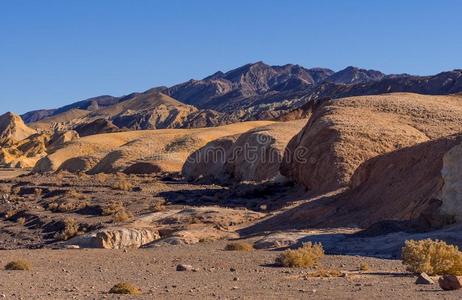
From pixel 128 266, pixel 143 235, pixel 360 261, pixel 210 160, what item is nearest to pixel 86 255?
pixel 128 266

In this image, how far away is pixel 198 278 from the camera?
1370 cm

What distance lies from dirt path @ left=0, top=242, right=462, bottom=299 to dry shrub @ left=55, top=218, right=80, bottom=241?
7.36 metres

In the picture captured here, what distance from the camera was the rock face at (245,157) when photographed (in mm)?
44156

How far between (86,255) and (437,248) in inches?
354

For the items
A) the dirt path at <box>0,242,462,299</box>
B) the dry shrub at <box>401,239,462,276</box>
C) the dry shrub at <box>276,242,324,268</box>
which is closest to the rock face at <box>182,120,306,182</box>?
the dirt path at <box>0,242,462,299</box>

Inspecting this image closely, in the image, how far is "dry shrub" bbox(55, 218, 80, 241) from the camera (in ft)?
87.0

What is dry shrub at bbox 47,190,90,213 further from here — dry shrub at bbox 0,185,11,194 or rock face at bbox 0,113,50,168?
rock face at bbox 0,113,50,168

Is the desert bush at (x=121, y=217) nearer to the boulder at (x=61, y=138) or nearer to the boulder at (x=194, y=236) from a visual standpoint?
the boulder at (x=194, y=236)

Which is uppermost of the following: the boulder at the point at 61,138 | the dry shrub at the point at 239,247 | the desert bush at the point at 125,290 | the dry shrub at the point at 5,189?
the boulder at the point at 61,138

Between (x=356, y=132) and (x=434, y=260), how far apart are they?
19.4 m

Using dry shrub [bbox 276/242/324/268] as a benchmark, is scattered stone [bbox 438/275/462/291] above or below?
above

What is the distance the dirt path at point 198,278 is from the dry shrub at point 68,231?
736 cm

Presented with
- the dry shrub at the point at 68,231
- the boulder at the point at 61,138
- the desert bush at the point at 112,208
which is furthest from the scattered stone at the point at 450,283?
the boulder at the point at 61,138

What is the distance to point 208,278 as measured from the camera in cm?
1362
